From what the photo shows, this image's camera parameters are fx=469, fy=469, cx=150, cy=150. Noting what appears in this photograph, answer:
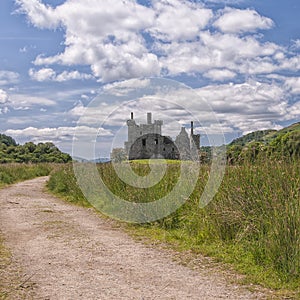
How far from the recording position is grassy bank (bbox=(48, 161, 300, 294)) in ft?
20.6

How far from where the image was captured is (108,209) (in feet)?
41.9

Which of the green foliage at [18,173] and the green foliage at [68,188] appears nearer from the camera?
the green foliage at [68,188]

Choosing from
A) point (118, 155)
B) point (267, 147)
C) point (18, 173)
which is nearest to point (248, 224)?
point (267, 147)

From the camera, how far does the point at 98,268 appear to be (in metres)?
6.82

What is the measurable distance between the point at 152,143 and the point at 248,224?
9.17 meters

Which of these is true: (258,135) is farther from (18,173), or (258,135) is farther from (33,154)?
(33,154)

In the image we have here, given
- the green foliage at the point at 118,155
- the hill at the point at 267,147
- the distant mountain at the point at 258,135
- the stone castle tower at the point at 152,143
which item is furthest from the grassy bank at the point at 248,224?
the green foliage at the point at 118,155

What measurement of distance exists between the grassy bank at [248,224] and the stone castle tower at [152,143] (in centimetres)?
308

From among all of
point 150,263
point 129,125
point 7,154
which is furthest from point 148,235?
point 7,154

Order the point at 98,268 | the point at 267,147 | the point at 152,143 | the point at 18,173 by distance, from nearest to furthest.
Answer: the point at 98,268 < the point at 267,147 < the point at 152,143 < the point at 18,173

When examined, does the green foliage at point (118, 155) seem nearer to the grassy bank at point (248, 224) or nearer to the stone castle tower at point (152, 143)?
the stone castle tower at point (152, 143)

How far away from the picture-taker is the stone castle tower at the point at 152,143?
14.0 metres

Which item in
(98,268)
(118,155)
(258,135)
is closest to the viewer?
(98,268)

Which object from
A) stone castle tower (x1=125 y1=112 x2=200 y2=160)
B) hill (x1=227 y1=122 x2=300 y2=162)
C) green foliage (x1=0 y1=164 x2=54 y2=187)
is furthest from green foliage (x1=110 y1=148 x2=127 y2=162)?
green foliage (x1=0 y1=164 x2=54 y2=187)
